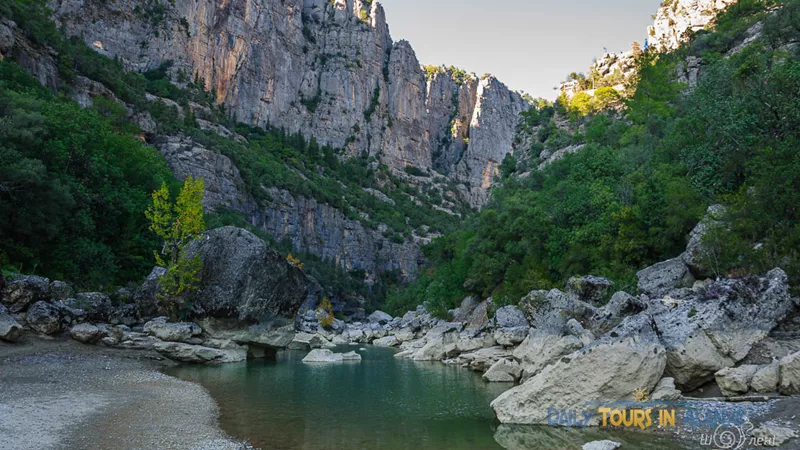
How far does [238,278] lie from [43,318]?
34.1 feet

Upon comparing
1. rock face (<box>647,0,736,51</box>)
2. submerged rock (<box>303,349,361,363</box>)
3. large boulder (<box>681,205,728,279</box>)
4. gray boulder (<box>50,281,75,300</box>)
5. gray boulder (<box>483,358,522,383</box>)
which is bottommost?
submerged rock (<box>303,349,361,363</box>)

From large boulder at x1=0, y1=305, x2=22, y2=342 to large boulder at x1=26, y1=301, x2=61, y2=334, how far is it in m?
1.32

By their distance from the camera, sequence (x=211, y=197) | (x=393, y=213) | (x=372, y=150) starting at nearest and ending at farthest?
(x=211, y=197) → (x=393, y=213) → (x=372, y=150)

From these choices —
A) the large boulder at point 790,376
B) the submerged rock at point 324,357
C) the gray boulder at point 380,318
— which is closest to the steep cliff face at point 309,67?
the gray boulder at point 380,318

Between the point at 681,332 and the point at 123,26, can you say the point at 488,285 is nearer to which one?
the point at 681,332

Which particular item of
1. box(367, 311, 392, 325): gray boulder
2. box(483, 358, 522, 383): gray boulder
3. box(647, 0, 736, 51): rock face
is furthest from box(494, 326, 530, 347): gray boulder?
box(647, 0, 736, 51): rock face

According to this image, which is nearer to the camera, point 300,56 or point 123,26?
point 123,26

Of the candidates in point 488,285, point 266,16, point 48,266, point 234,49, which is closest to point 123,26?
point 234,49

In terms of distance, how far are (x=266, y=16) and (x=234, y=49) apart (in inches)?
730

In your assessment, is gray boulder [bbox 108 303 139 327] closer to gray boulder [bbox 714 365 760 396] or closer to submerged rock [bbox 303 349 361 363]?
submerged rock [bbox 303 349 361 363]

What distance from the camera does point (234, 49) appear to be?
4916 inches

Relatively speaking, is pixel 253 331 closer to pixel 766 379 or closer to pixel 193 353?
pixel 193 353

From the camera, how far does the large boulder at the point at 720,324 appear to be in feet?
42.2

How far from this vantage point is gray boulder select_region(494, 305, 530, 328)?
2724 cm
